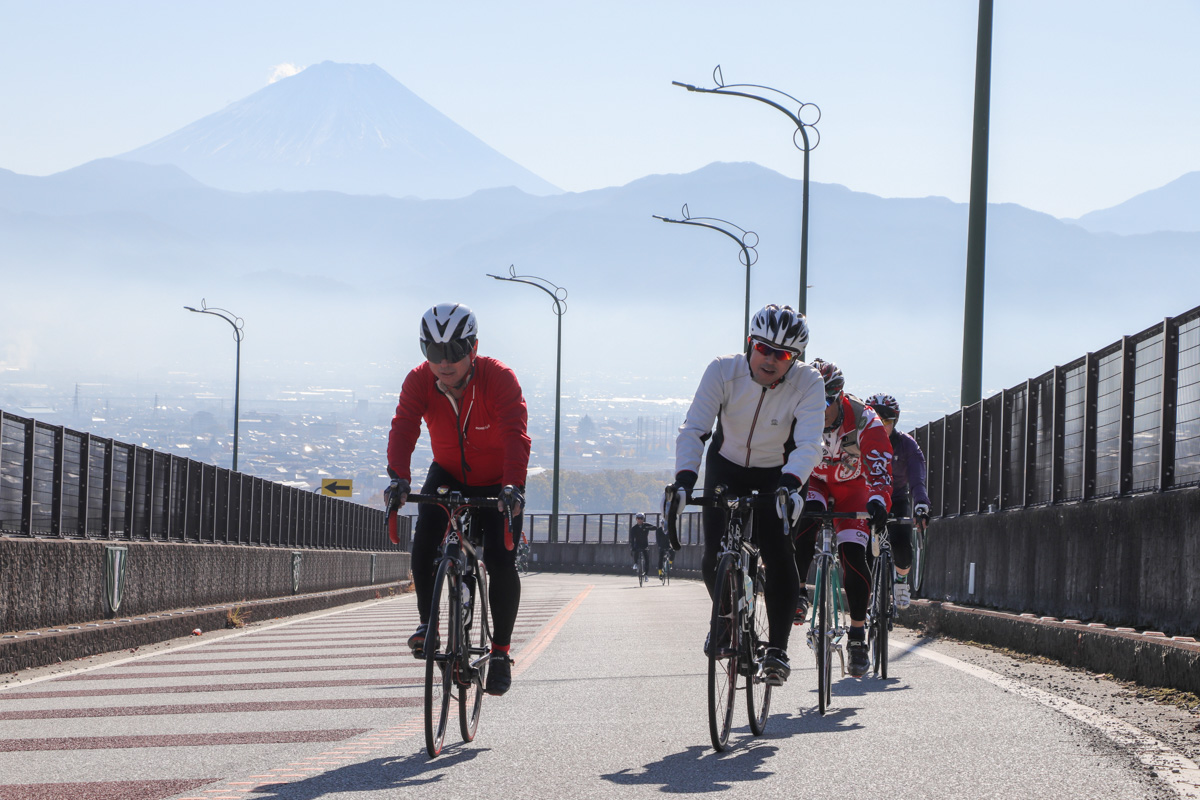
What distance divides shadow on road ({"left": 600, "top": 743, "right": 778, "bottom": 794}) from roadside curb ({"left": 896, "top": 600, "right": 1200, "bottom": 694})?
9.73ft

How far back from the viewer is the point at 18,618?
12078mm

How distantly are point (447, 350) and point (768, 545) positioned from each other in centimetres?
187

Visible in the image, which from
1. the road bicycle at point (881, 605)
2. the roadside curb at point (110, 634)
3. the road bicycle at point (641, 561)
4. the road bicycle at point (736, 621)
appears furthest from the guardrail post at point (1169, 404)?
the road bicycle at point (641, 561)

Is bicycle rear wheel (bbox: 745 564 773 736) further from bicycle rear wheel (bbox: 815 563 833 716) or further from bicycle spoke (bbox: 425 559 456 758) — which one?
bicycle spoke (bbox: 425 559 456 758)

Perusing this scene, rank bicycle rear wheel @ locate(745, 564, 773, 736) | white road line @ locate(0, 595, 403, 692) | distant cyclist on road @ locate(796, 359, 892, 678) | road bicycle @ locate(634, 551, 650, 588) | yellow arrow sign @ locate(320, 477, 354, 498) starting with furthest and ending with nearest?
yellow arrow sign @ locate(320, 477, 354, 498), road bicycle @ locate(634, 551, 650, 588), white road line @ locate(0, 595, 403, 692), distant cyclist on road @ locate(796, 359, 892, 678), bicycle rear wheel @ locate(745, 564, 773, 736)

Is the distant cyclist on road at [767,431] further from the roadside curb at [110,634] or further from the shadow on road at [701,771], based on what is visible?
the roadside curb at [110,634]

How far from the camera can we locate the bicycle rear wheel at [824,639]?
8.27 meters

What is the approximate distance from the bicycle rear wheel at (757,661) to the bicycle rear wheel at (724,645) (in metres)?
0.13

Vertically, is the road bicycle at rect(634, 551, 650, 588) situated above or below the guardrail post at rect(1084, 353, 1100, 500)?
below

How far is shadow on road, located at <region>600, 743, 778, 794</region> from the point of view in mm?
6109

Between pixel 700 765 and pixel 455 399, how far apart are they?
2.13 m

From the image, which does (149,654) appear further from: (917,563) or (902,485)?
(917,563)

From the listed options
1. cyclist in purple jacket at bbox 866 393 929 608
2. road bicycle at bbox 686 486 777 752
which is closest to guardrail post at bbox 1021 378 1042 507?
cyclist in purple jacket at bbox 866 393 929 608

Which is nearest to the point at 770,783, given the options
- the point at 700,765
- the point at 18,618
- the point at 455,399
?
the point at 700,765
